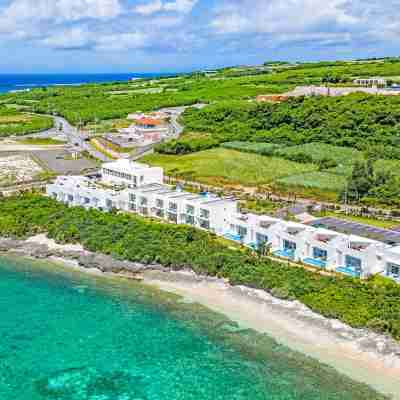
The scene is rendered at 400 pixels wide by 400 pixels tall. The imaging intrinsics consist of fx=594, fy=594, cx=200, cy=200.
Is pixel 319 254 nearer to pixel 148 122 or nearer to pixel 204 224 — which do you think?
pixel 204 224

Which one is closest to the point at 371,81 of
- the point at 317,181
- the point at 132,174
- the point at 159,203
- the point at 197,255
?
the point at 317,181

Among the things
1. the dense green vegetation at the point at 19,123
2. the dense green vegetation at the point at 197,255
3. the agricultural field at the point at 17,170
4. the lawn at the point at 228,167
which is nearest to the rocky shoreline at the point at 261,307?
the dense green vegetation at the point at 197,255

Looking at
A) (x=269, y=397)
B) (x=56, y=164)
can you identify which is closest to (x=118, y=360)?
(x=269, y=397)

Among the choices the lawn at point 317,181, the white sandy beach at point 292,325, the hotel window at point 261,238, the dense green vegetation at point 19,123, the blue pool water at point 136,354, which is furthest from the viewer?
the dense green vegetation at point 19,123

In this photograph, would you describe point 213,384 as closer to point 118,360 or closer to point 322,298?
point 118,360

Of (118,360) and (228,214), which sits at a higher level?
(228,214)

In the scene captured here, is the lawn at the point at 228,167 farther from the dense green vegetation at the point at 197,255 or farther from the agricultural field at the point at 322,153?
the dense green vegetation at the point at 197,255
